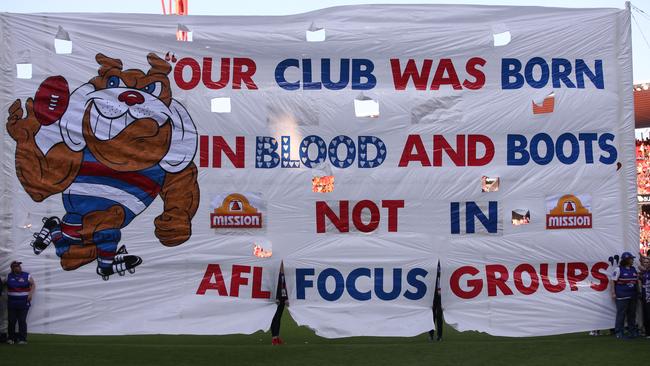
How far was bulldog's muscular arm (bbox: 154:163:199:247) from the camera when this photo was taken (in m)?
10.9

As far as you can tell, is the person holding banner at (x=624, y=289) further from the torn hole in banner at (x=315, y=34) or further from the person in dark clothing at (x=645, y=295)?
the torn hole in banner at (x=315, y=34)

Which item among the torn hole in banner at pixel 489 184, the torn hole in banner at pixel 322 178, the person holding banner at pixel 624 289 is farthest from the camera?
the person holding banner at pixel 624 289

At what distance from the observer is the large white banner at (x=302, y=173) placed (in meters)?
10.9

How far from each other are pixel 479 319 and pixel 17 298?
20.7ft

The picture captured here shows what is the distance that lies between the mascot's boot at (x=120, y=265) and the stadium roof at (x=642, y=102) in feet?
81.4

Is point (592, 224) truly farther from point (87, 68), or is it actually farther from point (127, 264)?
point (87, 68)

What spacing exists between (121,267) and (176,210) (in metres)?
1.06

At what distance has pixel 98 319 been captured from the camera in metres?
10.8

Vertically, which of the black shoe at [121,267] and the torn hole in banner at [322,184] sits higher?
the torn hole in banner at [322,184]

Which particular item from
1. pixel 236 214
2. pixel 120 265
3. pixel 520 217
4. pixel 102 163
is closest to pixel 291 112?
pixel 236 214

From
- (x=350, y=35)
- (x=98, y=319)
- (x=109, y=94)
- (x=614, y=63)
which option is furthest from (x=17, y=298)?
(x=614, y=63)

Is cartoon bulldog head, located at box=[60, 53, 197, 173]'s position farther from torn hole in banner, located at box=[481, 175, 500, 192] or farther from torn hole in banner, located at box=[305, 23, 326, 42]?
torn hole in banner, located at box=[481, 175, 500, 192]

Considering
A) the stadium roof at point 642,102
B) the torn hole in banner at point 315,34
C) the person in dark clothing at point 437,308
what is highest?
the stadium roof at point 642,102

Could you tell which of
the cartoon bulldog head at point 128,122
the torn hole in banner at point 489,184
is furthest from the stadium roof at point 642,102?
the cartoon bulldog head at point 128,122
